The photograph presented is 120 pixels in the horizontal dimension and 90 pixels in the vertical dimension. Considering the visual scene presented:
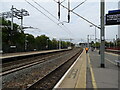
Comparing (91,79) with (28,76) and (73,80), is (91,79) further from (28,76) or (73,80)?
(28,76)

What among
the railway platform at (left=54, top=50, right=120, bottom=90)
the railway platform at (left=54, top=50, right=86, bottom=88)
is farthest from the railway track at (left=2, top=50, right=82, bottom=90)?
the railway platform at (left=54, top=50, right=120, bottom=90)

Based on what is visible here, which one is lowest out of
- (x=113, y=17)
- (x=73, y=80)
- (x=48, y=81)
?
(x=48, y=81)

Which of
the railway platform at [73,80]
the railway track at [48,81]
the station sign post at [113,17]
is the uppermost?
the station sign post at [113,17]

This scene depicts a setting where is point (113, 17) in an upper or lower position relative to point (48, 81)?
upper

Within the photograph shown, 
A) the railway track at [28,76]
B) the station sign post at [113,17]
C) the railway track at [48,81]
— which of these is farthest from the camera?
the station sign post at [113,17]

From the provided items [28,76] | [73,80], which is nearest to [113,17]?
[73,80]

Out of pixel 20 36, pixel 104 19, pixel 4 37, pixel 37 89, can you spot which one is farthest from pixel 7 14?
pixel 37 89

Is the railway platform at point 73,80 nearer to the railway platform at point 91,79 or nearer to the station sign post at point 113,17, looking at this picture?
the railway platform at point 91,79

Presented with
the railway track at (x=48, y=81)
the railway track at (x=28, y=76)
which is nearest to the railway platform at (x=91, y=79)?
the railway track at (x=48, y=81)

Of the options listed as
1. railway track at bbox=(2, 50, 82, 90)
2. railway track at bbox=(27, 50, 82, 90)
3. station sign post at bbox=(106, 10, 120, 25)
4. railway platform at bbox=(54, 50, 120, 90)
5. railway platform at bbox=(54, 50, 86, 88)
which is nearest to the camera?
railway platform at bbox=(54, 50, 120, 90)

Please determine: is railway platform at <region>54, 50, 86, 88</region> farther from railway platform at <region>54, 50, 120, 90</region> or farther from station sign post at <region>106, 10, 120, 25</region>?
station sign post at <region>106, 10, 120, 25</region>

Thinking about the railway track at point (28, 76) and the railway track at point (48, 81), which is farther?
the railway track at point (28, 76)

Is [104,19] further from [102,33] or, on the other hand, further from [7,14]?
[7,14]

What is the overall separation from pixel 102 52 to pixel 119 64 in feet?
8.58
